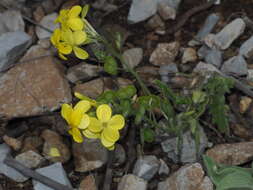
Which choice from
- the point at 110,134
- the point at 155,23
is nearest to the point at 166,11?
the point at 155,23

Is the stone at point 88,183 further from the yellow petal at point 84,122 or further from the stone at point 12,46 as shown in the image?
the stone at point 12,46

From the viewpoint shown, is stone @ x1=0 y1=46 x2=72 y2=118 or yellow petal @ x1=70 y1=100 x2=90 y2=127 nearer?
yellow petal @ x1=70 y1=100 x2=90 y2=127

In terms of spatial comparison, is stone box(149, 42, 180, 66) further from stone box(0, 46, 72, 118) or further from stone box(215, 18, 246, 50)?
stone box(0, 46, 72, 118)

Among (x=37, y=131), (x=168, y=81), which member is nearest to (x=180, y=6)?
(x=168, y=81)

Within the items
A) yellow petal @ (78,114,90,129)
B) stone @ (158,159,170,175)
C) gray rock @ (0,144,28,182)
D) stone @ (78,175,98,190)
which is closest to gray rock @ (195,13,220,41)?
stone @ (158,159,170,175)

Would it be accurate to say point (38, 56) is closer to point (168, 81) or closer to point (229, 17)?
point (168, 81)

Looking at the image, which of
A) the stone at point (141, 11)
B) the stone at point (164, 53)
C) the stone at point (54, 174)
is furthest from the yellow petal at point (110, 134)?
the stone at point (141, 11)

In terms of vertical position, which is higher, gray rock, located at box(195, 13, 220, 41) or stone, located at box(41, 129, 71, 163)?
gray rock, located at box(195, 13, 220, 41)
